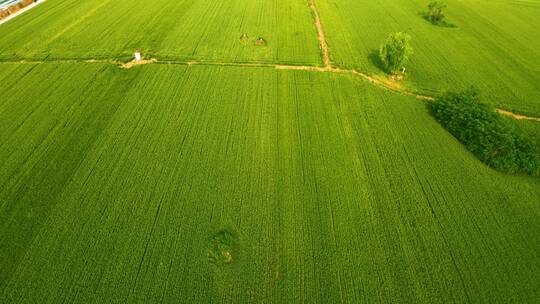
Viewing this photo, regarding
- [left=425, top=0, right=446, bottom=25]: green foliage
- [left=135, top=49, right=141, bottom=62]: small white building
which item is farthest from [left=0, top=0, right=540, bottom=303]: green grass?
[left=425, top=0, right=446, bottom=25]: green foliage

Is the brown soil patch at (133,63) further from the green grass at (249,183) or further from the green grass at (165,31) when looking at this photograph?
the green grass at (165,31)

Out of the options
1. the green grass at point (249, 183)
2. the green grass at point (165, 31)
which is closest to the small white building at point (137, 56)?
the green grass at point (165, 31)

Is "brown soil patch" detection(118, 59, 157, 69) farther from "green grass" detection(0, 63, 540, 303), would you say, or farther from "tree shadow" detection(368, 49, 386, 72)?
"tree shadow" detection(368, 49, 386, 72)

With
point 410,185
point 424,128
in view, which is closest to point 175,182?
point 410,185

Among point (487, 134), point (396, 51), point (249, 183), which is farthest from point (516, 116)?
point (249, 183)

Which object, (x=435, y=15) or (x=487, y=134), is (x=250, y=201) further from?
(x=435, y=15)

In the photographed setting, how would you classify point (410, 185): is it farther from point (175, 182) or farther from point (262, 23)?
point (262, 23)
